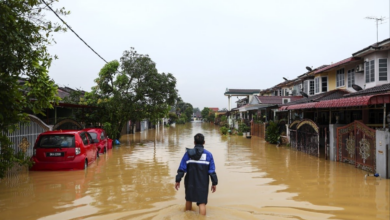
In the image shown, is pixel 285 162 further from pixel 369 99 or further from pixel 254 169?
pixel 369 99

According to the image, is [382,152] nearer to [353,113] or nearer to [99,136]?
[353,113]

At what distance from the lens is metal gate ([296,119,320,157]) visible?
44.4 feet

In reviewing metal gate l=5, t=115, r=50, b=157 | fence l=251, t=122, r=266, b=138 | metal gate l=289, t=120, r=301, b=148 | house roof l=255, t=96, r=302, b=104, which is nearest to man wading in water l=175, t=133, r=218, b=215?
metal gate l=5, t=115, r=50, b=157

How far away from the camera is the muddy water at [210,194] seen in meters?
5.64

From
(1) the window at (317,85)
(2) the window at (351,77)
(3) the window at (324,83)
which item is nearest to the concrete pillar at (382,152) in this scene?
(2) the window at (351,77)

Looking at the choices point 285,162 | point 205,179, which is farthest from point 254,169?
point 205,179

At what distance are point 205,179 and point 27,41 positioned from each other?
4.44 m

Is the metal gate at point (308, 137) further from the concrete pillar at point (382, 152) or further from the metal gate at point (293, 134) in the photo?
the concrete pillar at point (382, 152)

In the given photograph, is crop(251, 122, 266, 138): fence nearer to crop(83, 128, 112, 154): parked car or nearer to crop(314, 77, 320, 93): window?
crop(314, 77, 320, 93): window

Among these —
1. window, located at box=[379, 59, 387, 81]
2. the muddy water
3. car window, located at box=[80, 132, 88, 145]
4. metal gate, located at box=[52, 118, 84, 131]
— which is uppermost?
window, located at box=[379, 59, 387, 81]

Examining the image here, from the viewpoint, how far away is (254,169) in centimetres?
1069

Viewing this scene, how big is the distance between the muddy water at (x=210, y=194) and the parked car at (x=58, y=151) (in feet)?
1.02

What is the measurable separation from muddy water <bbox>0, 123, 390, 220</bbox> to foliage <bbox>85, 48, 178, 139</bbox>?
9316 mm

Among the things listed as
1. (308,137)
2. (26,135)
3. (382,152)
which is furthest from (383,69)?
(26,135)
